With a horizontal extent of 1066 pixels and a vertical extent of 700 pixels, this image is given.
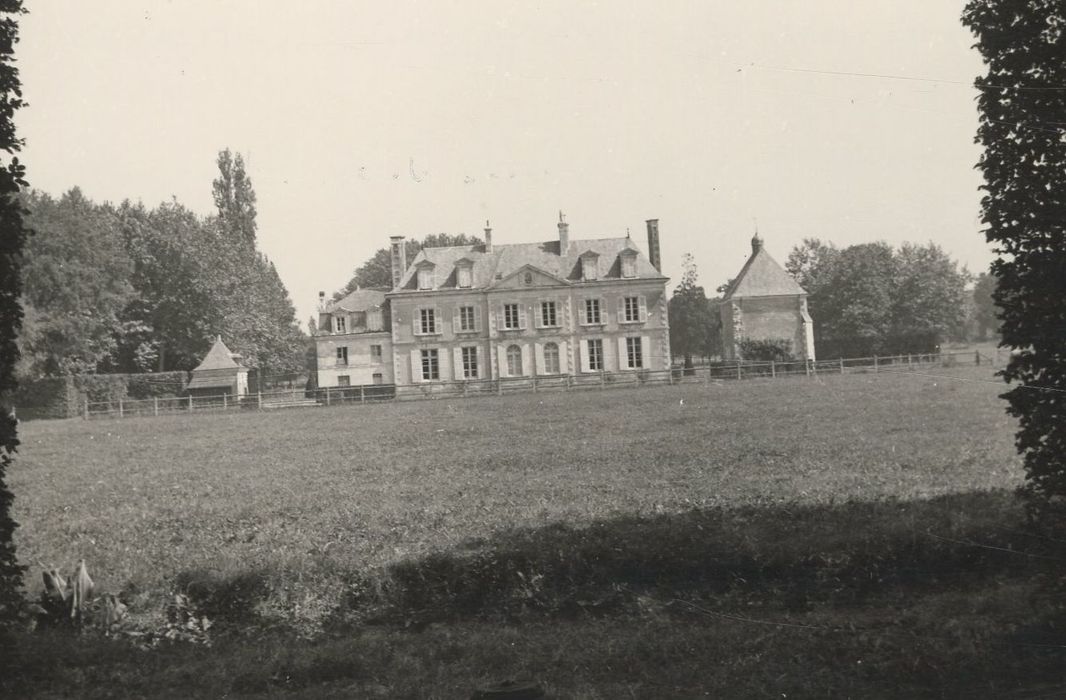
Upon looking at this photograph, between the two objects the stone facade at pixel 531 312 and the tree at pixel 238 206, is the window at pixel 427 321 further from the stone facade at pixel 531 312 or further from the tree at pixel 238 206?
the tree at pixel 238 206

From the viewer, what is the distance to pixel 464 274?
4988cm

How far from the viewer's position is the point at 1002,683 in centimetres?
564

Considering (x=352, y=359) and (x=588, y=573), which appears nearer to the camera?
(x=588, y=573)

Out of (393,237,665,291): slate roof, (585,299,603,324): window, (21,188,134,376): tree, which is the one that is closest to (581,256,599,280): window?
(393,237,665,291): slate roof

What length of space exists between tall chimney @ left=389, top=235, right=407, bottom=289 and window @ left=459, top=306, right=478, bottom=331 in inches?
186

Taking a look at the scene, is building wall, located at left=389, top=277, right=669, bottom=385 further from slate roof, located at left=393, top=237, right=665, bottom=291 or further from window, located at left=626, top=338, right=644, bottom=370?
slate roof, located at left=393, top=237, right=665, bottom=291

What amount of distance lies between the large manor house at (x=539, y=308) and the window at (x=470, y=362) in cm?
7

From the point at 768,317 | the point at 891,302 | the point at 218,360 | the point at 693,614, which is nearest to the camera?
the point at 693,614

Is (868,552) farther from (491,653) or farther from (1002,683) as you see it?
(491,653)

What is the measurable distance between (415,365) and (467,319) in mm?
4520

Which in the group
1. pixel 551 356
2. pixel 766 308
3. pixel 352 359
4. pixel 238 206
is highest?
pixel 238 206

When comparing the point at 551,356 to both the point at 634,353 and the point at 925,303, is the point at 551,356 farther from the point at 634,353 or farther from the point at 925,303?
the point at 925,303

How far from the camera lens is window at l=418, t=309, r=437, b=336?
49.9m

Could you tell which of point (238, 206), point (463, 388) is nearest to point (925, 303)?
point (463, 388)
